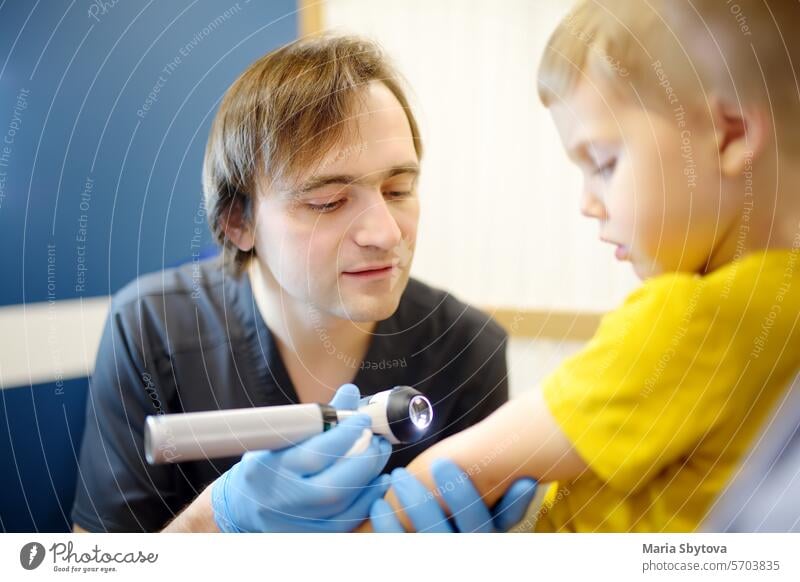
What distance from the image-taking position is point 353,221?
559 millimetres

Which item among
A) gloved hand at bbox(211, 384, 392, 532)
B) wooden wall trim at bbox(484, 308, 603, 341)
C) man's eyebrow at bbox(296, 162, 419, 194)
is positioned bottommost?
gloved hand at bbox(211, 384, 392, 532)

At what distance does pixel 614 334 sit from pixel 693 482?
12cm

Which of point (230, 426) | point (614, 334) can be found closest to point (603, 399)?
point (614, 334)

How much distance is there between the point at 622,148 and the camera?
21.8 inches

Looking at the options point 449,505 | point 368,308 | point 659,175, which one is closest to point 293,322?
point 368,308

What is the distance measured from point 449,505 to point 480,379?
0.09 meters

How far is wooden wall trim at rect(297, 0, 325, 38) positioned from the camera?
22.7 inches

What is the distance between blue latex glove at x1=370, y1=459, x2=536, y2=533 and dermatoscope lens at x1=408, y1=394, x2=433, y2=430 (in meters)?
0.03

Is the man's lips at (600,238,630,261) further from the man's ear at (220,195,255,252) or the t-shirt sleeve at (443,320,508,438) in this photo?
the man's ear at (220,195,255,252)

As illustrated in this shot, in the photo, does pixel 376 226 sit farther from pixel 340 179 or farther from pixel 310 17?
pixel 310 17

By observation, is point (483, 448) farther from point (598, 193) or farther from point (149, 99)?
point (149, 99)
